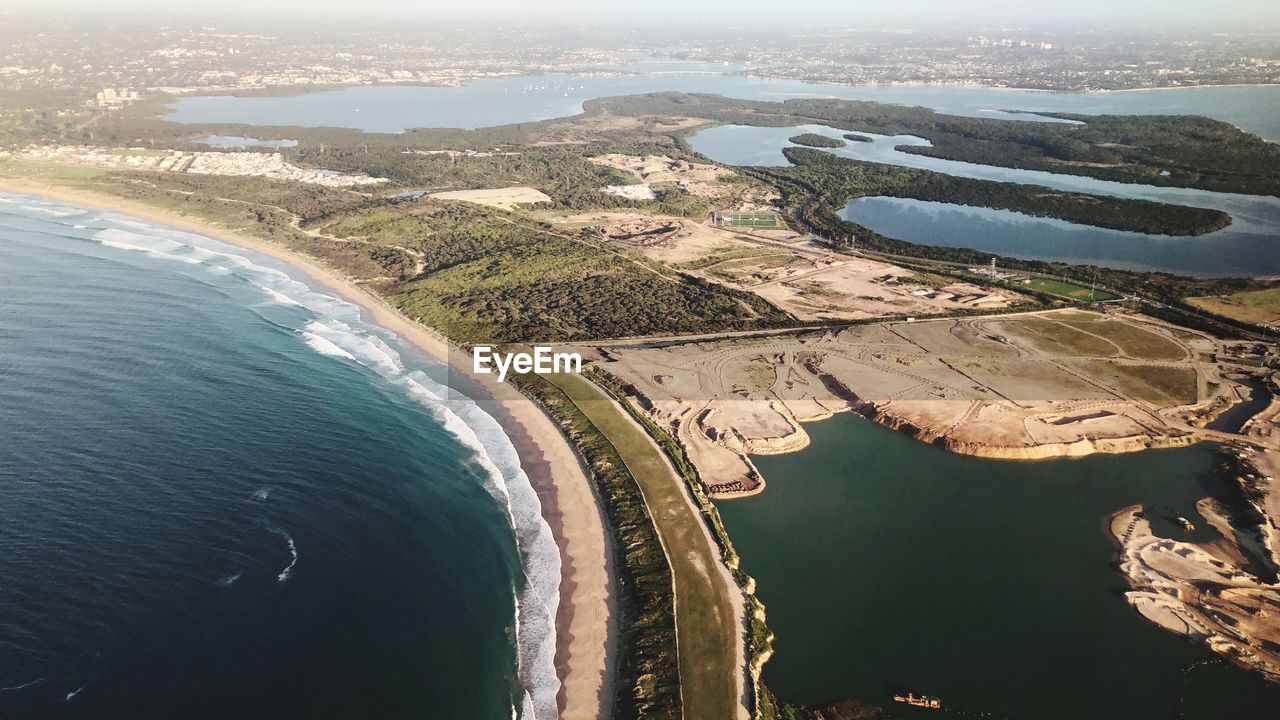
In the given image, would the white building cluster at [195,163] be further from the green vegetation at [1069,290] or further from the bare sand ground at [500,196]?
the green vegetation at [1069,290]

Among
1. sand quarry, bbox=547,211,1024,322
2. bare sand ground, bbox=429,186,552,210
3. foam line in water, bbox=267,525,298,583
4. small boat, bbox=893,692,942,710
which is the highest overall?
bare sand ground, bbox=429,186,552,210

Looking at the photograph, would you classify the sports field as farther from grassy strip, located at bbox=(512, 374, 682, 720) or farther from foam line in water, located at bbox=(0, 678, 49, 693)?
foam line in water, located at bbox=(0, 678, 49, 693)

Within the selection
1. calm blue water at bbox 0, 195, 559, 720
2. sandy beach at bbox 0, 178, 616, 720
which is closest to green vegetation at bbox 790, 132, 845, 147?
sandy beach at bbox 0, 178, 616, 720

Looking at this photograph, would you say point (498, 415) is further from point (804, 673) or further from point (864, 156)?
point (864, 156)

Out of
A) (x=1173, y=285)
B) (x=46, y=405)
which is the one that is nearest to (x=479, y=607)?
(x=46, y=405)

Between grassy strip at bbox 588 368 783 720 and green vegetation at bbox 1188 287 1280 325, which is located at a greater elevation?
green vegetation at bbox 1188 287 1280 325

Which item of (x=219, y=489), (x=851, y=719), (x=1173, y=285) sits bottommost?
(x=851, y=719)
